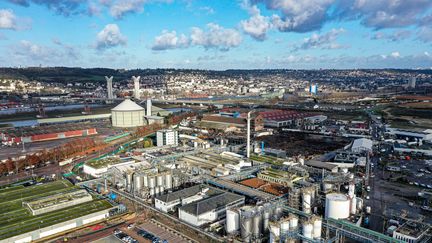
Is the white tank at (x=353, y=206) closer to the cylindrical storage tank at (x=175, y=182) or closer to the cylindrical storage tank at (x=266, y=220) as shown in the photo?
the cylindrical storage tank at (x=266, y=220)

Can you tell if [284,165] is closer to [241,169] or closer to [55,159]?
[241,169]

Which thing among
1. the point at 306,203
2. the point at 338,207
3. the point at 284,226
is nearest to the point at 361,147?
the point at 306,203

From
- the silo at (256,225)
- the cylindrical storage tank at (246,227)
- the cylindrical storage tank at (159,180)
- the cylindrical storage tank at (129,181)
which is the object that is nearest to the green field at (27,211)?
the cylindrical storage tank at (129,181)

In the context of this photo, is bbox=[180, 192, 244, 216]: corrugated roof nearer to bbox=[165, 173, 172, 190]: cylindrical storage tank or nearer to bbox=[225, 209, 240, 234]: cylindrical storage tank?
bbox=[225, 209, 240, 234]: cylindrical storage tank

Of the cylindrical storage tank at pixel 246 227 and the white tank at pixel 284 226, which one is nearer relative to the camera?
the white tank at pixel 284 226

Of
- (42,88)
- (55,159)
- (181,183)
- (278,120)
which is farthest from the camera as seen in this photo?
(42,88)

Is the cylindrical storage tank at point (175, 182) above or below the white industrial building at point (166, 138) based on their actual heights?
below

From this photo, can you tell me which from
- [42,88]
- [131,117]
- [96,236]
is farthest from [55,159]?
[42,88]
